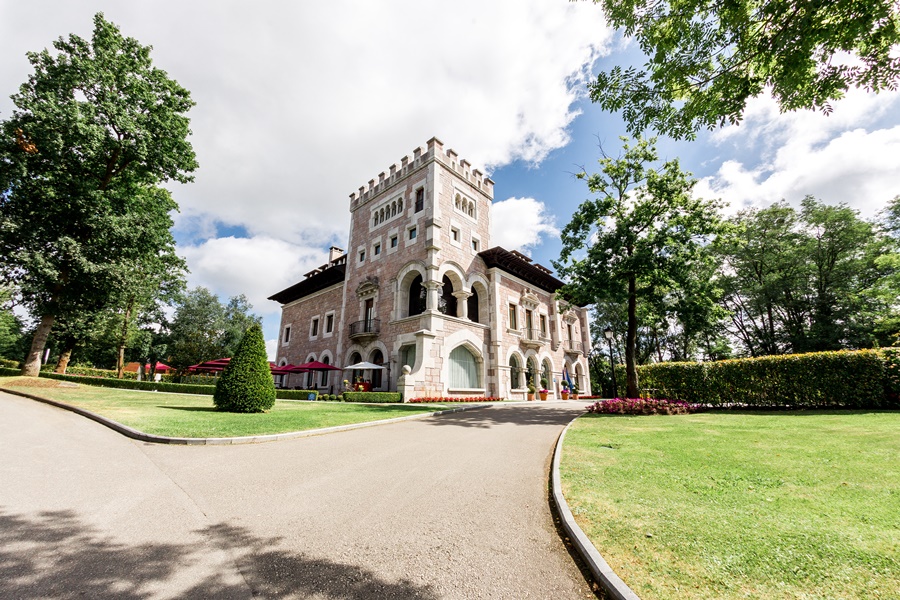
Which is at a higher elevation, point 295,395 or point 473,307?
point 473,307

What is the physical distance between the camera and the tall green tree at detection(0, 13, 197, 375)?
1653 centimetres

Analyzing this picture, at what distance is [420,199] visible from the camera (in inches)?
973

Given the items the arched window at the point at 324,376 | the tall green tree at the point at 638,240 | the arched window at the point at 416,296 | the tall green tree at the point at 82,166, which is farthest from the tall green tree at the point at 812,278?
the tall green tree at the point at 82,166

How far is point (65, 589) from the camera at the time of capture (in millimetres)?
2475

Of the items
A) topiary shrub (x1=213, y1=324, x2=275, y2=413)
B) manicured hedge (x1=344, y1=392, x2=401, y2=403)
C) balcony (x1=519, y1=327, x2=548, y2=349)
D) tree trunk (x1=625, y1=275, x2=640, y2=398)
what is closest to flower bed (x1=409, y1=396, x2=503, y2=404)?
manicured hedge (x1=344, y1=392, x2=401, y2=403)

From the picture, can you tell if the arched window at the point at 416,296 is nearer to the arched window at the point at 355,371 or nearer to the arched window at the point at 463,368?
the arched window at the point at 463,368

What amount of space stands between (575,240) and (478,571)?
16210 millimetres

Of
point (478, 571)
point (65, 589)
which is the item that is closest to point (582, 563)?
point (478, 571)

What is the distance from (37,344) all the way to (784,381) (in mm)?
35587

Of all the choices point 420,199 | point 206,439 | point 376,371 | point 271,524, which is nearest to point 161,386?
point 376,371

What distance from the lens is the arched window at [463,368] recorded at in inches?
868

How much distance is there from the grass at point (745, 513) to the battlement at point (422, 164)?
21.8 meters

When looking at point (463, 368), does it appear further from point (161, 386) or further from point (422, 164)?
point (161, 386)

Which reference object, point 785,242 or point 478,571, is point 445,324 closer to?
point 478,571
